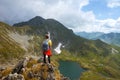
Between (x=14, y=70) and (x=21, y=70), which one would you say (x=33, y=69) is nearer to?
(x=21, y=70)

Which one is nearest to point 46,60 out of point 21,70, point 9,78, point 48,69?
point 48,69

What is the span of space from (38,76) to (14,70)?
280 inches

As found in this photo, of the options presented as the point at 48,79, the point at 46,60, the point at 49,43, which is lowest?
the point at 48,79

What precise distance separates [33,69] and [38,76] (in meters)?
1.73

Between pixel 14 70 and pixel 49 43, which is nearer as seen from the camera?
pixel 49 43

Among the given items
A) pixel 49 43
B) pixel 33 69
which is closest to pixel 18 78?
pixel 33 69

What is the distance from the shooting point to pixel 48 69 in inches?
1442

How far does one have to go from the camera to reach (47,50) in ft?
116

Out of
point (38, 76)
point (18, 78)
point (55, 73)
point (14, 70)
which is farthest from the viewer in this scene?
point (14, 70)

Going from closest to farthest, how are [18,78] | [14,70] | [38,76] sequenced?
[18,78] → [38,76] → [14,70]

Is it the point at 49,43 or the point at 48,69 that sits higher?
the point at 49,43

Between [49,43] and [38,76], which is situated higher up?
[49,43]

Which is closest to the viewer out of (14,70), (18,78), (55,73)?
(18,78)

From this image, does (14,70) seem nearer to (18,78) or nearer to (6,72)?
(6,72)
